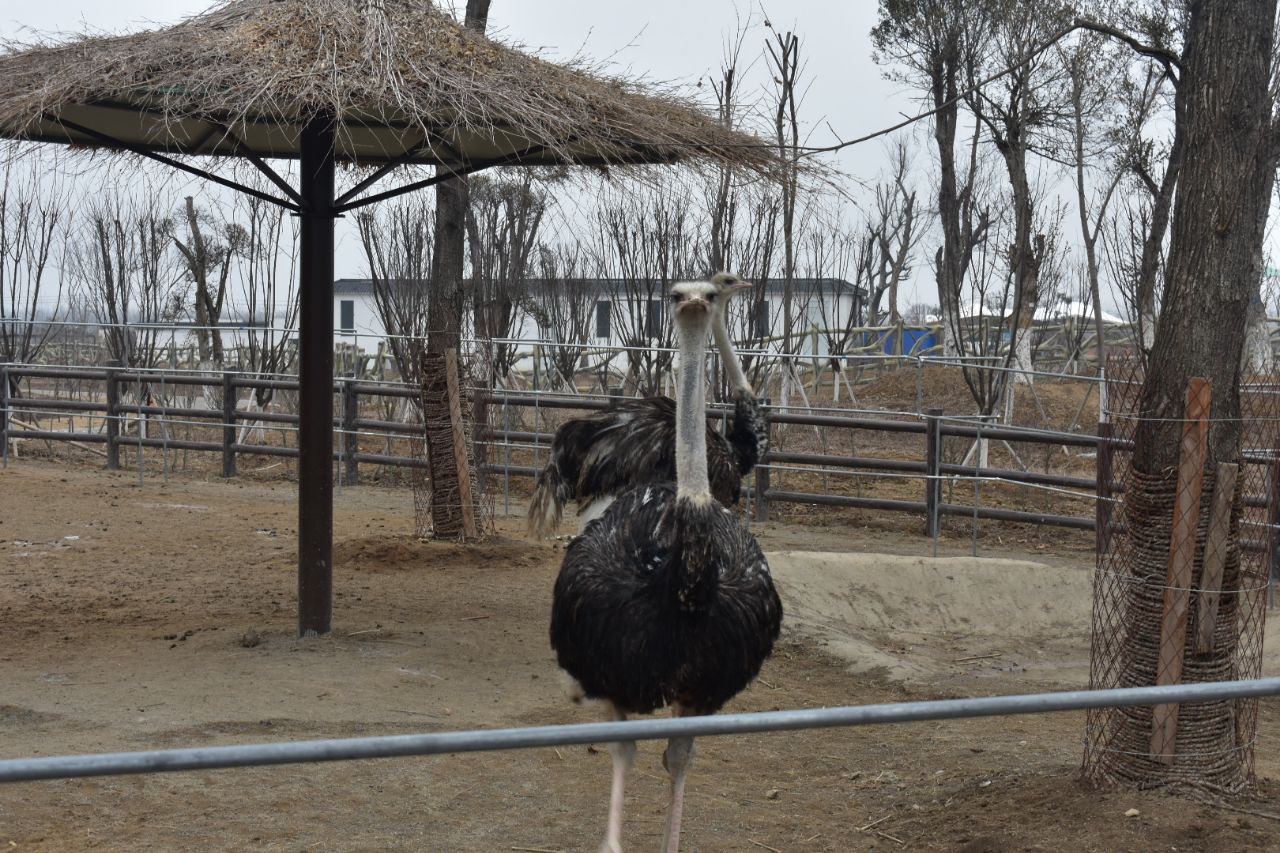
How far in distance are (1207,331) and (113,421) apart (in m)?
12.3

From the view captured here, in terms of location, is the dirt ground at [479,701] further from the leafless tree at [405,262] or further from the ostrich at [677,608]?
the leafless tree at [405,262]

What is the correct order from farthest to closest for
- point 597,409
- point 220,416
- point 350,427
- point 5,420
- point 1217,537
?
point 5,420
point 220,416
point 350,427
point 597,409
point 1217,537

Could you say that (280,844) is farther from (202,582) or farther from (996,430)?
(996,430)

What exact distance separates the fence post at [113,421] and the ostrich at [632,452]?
356 inches

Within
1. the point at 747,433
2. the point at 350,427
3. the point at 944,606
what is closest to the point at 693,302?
the point at 747,433

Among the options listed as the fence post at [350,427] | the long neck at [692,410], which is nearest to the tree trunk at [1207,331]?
the long neck at [692,410]

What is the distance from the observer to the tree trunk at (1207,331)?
4504 millimetres

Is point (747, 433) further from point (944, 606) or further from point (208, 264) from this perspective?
point (208, 264)

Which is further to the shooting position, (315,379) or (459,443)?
(459,443)

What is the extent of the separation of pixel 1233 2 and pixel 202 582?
21.8 feet

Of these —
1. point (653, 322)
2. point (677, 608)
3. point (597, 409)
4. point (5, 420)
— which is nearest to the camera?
point (677, 608)

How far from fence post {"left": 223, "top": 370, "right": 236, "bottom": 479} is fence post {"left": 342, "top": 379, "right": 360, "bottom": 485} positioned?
1.18 metres

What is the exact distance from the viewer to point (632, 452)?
5.93 m

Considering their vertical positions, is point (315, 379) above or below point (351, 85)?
below
